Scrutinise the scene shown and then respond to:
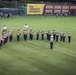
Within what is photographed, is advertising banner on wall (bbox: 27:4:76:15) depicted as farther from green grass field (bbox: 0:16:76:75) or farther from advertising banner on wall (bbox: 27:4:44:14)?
green grass field (bbox: 0:16:76:75)

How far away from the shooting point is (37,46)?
28203mm

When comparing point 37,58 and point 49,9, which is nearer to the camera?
point 37,58

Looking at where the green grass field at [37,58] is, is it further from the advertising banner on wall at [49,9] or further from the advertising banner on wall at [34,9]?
the advertising banner on wall at [49,9]

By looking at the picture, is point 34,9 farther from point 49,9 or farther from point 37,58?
point 37,58

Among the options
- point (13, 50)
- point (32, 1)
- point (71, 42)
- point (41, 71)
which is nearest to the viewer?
point (41, 71)

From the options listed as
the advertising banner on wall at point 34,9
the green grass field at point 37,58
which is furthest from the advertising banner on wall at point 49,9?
the green grass field at point 37,58

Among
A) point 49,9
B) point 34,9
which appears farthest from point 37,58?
point 49,9

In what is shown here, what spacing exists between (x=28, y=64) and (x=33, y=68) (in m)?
1.06

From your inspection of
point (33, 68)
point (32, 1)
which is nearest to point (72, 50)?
point (33, 68)

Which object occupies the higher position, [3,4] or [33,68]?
[3,4]

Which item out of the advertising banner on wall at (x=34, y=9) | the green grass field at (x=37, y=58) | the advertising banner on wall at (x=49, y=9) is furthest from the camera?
the advertising banner on wall at (x=49, y=9)

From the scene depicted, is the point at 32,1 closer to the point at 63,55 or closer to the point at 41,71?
the point at 63,55

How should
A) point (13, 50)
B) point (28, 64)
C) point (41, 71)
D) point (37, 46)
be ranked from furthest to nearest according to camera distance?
point (37, 46) → point (13, 50) → point (28, 64) → point (41, 71)

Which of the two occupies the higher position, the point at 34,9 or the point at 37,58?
the point at 34,9
